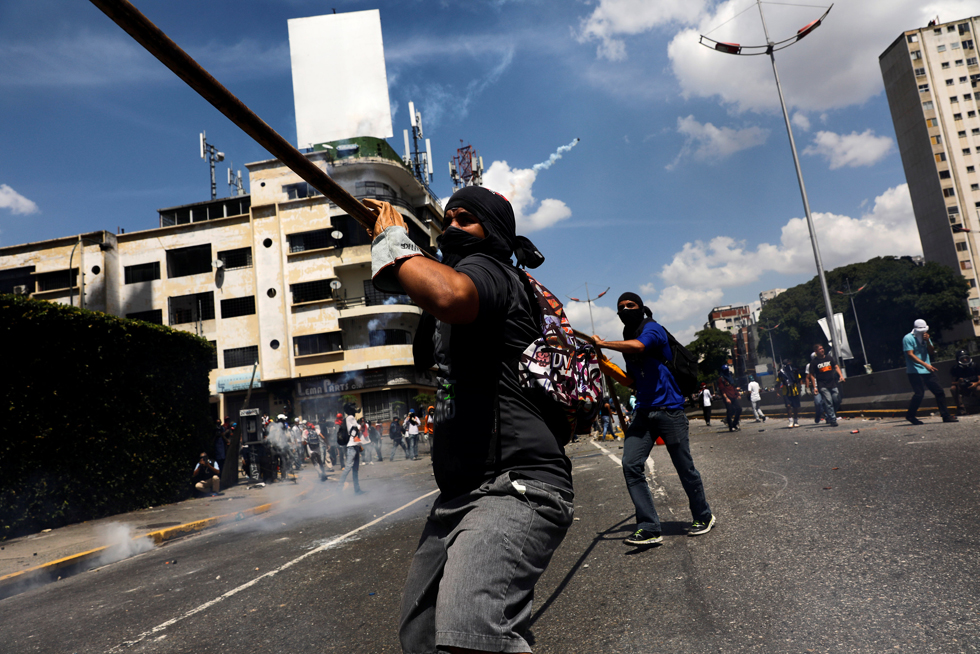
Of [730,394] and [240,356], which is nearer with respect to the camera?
[730,394]

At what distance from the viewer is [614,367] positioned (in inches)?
177

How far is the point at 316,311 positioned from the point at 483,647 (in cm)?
3737

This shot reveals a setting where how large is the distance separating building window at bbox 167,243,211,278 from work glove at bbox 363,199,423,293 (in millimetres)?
41089

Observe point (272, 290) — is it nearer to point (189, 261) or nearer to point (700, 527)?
point (189, 261)

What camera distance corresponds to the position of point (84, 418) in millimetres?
10156

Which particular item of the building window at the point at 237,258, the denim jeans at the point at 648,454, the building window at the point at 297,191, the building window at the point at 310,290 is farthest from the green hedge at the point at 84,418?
the building window at the point at 237,258

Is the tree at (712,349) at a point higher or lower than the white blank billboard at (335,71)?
lower

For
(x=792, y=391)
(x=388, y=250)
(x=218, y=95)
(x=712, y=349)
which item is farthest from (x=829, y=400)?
(x=712, y=349)

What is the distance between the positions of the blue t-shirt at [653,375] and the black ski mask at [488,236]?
3.06 metres

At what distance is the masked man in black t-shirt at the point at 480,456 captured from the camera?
4.65 ft

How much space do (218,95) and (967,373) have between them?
1402 cm

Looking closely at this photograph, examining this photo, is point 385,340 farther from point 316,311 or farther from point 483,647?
point 483,647

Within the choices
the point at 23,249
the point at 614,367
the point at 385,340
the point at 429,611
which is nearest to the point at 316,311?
the point at 385,340

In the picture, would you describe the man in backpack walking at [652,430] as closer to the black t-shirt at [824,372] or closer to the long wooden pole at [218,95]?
the long wooden pole at [218,95]
